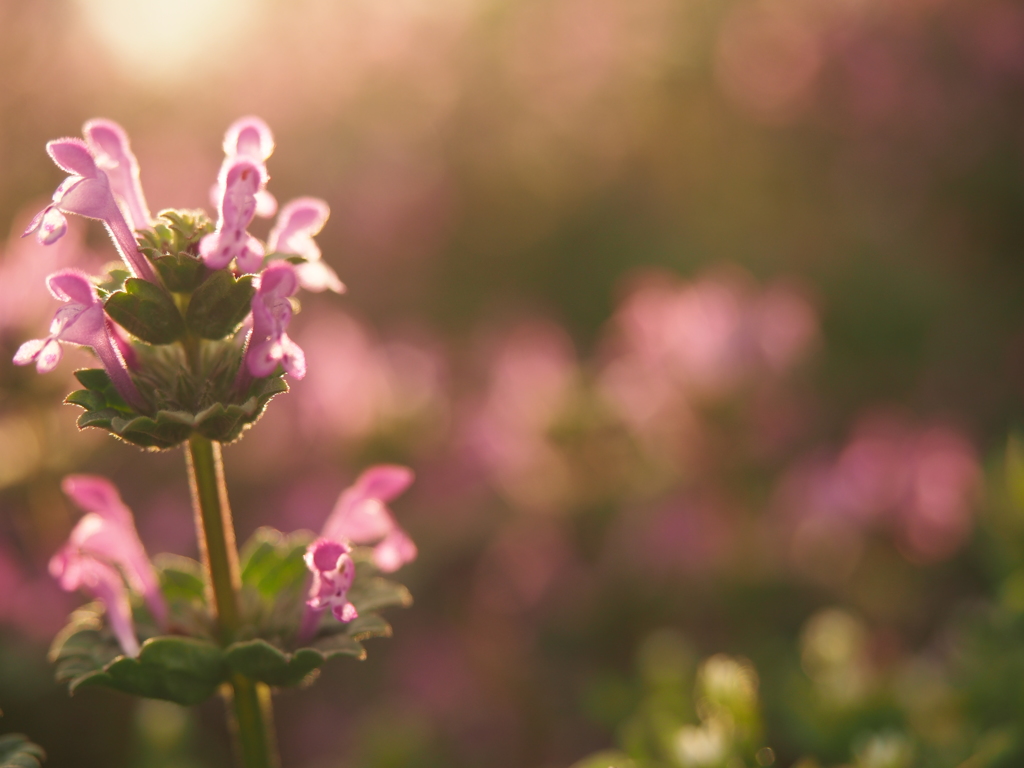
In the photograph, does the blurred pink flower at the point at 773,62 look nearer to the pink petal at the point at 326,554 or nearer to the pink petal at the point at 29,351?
the pink petal at the point at 326,554

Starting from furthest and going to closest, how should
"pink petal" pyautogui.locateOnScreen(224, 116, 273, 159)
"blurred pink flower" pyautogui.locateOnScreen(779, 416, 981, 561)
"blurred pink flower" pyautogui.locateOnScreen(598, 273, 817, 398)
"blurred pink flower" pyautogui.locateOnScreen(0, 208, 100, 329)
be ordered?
"blurred pink flower" pyautogui.locateOnScreen(598, 273, 817, 398), "blurred pink flower" pyautogui.locateOnScreen(779, 416, 981, 561), "blurred pink flower" pyautogui.locateOnScreen(0, 208, 100, 329), "pink petal" pyautogui.locateOnScreen(224, 116, 273, 159)

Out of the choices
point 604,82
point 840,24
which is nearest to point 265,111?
point 604,82

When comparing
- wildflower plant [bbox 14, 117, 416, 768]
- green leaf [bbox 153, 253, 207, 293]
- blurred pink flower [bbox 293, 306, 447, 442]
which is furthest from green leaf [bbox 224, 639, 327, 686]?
blurred pink flower [bbox 293, 306, 447, 442]

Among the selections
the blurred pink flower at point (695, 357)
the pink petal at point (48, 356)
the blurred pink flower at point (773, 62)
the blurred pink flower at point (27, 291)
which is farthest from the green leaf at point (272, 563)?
the blurred pink flower at point (773, 62)

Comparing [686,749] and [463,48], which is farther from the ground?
[463,48]

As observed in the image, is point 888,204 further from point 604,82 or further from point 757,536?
point 757,536

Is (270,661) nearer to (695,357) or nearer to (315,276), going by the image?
(315,276)

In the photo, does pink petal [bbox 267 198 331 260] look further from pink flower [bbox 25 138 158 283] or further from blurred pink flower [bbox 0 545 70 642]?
blurred pink flower [bbox 0 545 70 642]
